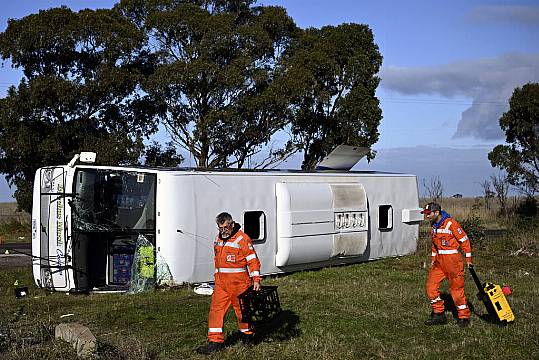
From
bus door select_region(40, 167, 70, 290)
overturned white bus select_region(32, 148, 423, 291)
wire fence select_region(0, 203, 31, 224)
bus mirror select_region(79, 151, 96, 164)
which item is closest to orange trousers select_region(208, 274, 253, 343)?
overturned white bus select_region(32, 148, 423, 291)

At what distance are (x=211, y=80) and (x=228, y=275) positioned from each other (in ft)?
74.0

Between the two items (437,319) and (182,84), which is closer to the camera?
(437,319)

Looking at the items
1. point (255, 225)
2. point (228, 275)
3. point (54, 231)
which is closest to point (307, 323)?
point (228, 275)

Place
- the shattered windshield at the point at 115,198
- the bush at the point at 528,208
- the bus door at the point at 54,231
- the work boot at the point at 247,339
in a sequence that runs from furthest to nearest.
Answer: the bush at the point at 528,208, the shattered windshield at the point at 115,198, the bus door at the point at 54,231, the work boot at the point at 247,339

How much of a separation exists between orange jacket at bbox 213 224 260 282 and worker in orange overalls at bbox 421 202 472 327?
118 inches

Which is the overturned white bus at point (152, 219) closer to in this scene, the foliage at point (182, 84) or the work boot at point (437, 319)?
the work boot at point (437, 319)

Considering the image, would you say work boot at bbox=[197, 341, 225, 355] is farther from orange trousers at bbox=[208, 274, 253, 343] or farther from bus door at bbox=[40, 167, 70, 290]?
bus door at bbox=[40, 167, 70, 290]

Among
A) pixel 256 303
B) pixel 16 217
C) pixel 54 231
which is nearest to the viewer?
pixel 256 303

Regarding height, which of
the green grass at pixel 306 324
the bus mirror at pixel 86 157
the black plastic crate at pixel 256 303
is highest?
the bus mirror at pixel 86 157

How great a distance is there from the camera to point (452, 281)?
10.7 metres

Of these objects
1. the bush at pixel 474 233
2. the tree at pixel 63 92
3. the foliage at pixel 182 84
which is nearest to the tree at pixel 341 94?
the foliage at pixel 182 84

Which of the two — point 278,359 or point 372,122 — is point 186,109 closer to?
point 372,122

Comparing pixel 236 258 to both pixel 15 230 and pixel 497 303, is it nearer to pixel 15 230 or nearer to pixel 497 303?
pixel 497 303

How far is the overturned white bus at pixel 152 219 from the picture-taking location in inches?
572
